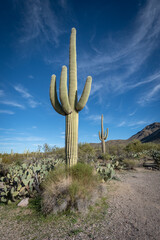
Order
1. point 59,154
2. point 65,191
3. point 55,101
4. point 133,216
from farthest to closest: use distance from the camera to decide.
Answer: point 59,154
point 55,101
point 65,191
point 133,216

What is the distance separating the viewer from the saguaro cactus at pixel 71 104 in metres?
5.66

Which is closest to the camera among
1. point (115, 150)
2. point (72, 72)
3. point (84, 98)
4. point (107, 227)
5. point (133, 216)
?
point (107, 227)

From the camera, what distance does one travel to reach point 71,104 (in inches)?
243

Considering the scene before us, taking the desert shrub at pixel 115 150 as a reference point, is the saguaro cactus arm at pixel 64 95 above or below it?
above

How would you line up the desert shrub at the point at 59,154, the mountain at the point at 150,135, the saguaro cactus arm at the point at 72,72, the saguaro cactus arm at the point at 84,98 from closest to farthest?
the saguaro cactus arm at the point at 84,98 < the saguaro cactus arm at the point at 72,72 < the desert shrub at the point at 59,154 < the mountain at the point at 150,135

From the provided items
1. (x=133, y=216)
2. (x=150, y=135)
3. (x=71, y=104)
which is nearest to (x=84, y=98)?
(x=71, y=104)

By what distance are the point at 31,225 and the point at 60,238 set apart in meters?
0.95

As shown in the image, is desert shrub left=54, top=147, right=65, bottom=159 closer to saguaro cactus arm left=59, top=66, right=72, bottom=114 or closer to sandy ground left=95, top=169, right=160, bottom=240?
saguaro cactus arm left=59, top=66, right=72, bottom=114

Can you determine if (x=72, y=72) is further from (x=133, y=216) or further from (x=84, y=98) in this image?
(x=133, y=216)

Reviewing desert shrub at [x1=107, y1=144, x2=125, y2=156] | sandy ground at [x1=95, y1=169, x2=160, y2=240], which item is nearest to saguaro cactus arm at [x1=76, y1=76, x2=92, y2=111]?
sandy ground at [x1=95, y1=169, x2=160, y2=240]

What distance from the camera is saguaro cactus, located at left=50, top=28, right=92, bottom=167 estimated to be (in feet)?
18.6

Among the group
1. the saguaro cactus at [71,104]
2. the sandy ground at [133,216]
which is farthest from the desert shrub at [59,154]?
the sandy ground at [133,216]

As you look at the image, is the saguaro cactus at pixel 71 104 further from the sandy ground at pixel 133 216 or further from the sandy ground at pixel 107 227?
the sandy ground at pixel 107 227

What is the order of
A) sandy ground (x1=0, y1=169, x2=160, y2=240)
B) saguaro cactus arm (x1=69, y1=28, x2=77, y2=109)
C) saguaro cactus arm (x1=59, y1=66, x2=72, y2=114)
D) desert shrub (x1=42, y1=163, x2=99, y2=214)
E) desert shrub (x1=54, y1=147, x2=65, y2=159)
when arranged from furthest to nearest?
desert shrub (x1=54, y1=147, x2=65, y2=159) < saguaro cactus arm (x1=69, y1=28, x2=77, y2=109) < saguaro cactus arm (x1=59, y1=66, x2=72, y2=114) < desert shrub (x1=42, y1=163, x2=99, y2=214) < sandy ground (x1=0, y1=169, x2=160, y2=240)
